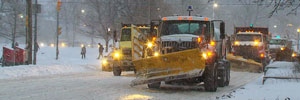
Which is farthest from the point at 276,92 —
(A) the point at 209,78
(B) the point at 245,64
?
(B) the point at 245,64

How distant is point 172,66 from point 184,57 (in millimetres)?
511

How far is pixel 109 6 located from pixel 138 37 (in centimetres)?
3189

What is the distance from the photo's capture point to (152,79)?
53.0ft

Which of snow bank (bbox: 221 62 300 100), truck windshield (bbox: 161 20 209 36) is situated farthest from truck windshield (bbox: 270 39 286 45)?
snow bank (bbox: 221 62 300 100)

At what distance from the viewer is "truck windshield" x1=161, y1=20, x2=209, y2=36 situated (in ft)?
57.1

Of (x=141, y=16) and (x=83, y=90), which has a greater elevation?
(x=141, y=16)

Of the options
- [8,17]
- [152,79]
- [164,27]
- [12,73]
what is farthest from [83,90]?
[8,17]

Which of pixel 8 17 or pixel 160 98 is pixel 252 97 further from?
pixel 8 17

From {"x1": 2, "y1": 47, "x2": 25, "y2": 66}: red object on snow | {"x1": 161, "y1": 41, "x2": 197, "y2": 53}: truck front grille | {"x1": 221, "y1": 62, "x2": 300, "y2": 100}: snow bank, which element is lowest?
{"x1": 221, "y1": 62, "x2": 300, "y2": 100}: snow bank

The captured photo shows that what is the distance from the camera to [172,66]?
1598 cm

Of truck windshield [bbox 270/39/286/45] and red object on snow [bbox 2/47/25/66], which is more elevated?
truck windshield [bbox 270/39/286/45]

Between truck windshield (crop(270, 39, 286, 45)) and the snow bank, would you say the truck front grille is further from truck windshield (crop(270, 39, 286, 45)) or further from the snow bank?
truck windshield (crop(270, 39, 286, 45))

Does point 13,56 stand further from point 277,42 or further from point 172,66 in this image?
point 277,42

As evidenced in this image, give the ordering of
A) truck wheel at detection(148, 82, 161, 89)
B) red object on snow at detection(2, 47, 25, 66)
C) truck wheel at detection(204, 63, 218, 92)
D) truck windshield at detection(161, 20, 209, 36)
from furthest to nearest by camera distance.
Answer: red object on snow at detection(2, 47, 25, 66), truck wheel at detection(148, 82, 161, 89), truck windshield at detection(161, 20, 209, 36), truck wheel at detection(204, 63, 218, 92)
